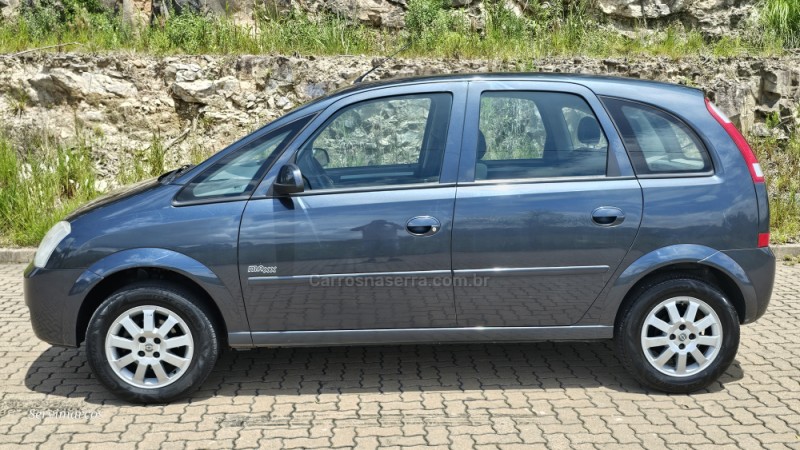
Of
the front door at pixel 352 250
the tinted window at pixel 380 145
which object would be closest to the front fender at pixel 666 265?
the front door at pixel 352 250

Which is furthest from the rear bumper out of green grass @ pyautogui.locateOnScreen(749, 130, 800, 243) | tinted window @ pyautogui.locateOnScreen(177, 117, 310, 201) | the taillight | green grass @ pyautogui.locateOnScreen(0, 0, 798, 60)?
green grass @ pyautogui.locateOnScreen(0, 0, 798, 60)

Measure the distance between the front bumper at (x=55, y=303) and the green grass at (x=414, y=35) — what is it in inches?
302

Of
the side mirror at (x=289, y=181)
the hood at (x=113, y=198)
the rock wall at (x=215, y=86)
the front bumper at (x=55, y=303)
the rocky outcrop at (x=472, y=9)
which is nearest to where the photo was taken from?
the side mirror at (x=289, y=181)

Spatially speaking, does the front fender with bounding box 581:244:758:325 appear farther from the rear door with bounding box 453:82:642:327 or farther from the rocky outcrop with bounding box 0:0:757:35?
the rocky outcrop with bounding box 0:0:757:35

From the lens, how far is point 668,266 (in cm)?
548

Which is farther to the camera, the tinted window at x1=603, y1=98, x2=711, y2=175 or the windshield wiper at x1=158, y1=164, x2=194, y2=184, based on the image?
the windshield wiper at x1=158, y1=164, x2=194, y2=184

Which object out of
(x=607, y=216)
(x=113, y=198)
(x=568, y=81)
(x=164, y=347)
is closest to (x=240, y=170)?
(x=113, y=198)

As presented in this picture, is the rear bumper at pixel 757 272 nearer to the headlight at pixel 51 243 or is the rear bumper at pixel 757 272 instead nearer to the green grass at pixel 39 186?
the headlight at pixel 51 243

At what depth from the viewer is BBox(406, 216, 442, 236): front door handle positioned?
5.30m

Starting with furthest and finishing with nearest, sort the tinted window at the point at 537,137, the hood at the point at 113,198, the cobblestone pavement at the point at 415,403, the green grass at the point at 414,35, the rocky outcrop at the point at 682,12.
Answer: the rocky outcrop at the point at 682,12, the green grass at the point at 414,35, the hood at the point at 113,198, the tinted window at the point at 537,137, the cobblestone pavement at the point at 415,403

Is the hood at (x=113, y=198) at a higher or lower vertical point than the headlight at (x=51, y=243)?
higher

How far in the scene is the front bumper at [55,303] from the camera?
5.37 metres

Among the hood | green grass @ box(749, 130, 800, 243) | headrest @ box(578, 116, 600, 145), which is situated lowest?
green grass @ box(749, 130, 800, 243)

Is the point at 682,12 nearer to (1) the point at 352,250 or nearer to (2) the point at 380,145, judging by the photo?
(2) the point at 380,145
